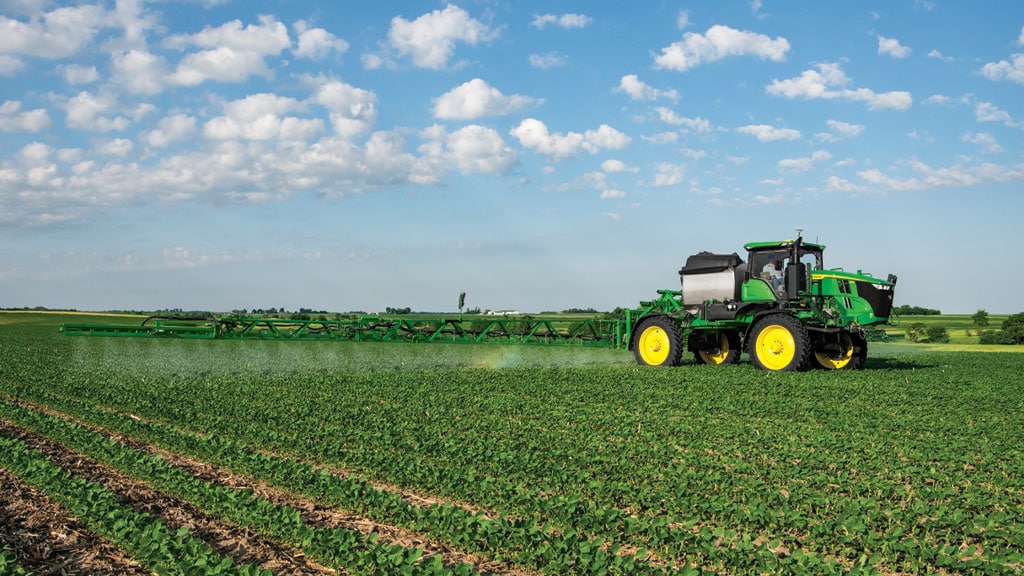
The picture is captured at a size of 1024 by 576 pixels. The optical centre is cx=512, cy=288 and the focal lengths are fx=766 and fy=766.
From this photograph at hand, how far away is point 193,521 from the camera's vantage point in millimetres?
6211

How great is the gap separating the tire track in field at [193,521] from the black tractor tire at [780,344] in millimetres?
13024

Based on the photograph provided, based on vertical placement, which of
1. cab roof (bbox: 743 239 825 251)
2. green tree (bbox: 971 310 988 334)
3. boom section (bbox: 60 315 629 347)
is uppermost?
cab roof (bbox: 743 239 825 251)

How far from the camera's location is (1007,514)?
240 inches

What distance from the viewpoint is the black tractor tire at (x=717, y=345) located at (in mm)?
19641

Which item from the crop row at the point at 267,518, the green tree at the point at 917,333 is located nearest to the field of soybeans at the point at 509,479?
the crop row at the point at 267,518

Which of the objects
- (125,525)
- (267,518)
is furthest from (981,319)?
(125,525)

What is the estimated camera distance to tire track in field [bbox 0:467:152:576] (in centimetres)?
539

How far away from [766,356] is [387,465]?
1136cm

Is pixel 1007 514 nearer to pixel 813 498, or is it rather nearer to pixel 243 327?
pixel 813 498

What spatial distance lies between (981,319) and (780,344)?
33.4 meters

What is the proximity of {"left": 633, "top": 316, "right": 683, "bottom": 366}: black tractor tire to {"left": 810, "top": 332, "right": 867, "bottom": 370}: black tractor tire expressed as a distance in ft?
10.2

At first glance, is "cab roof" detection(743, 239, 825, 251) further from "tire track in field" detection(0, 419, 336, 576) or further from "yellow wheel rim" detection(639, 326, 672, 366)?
"tire track in field" detection(0, 419, 336, 576)

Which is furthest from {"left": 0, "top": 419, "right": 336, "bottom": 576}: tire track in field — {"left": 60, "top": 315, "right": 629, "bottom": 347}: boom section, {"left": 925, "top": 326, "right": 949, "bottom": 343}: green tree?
{"left": 925, "top": 326, "right": 949, "bottom": 343}: green tree

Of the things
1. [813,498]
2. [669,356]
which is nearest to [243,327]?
[669,356]
